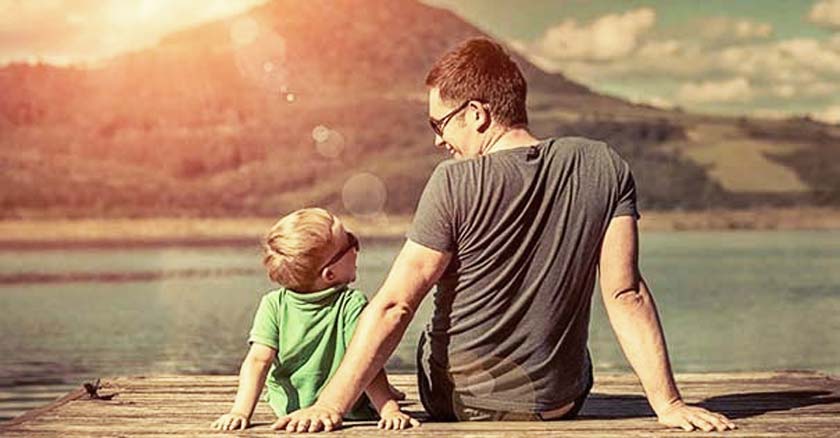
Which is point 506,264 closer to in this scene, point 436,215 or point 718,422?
point 436,215

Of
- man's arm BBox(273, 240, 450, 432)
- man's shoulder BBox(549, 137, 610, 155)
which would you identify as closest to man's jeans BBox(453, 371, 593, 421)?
man's arm BBox(273, 240, 450, 432)

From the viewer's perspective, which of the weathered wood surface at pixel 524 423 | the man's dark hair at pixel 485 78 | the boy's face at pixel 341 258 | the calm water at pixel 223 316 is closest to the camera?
the man's dark hair at pixel 485 78

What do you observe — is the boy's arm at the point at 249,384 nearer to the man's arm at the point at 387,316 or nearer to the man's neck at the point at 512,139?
the man's arm at the point at 387,316

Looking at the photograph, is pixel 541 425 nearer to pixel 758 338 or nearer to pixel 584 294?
pixel 584 294

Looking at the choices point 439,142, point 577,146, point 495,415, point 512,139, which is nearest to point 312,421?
point 495,415

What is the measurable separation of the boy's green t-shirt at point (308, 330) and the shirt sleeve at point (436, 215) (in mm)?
400

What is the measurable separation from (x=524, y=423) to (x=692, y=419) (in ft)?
1.91

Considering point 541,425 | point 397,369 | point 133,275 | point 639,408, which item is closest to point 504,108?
point 541,425

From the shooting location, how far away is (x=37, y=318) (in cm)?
7994

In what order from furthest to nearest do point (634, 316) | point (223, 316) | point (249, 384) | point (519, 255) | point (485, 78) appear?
point (223, 316) → point (249, 384) → point (634, 316) → point (519, 255) → point (485, 78)

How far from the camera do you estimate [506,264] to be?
5406 millimetres

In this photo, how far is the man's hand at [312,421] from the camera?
17.9 ft

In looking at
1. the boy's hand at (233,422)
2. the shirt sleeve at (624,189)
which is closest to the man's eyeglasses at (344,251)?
the boy's hand at (233,422)

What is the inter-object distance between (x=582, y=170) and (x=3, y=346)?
53.8 meters
